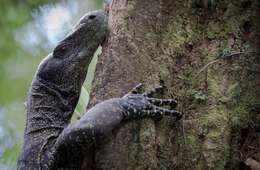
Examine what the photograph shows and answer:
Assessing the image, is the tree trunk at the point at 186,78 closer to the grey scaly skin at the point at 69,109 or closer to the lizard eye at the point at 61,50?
the grey scaly skin at the point at 69,109

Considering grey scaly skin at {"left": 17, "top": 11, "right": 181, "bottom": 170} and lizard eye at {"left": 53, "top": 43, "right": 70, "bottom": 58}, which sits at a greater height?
lizard eye at {"left": 53, "top": 43, "right": 70, "bottom": 58}

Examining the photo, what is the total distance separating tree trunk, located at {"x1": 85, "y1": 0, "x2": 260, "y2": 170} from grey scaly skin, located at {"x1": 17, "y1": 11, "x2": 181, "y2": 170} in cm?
10

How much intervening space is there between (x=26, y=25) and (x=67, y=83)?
245cm

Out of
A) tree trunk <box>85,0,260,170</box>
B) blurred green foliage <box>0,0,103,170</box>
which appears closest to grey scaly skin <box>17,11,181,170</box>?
tree trunk <box>85,0,260,170</box>

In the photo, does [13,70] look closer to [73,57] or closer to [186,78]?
[73,57]

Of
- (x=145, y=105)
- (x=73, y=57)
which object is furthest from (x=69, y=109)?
(x=145, y=105)

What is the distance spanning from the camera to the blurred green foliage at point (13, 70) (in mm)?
6410

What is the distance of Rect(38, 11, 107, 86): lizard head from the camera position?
4582 millimetres

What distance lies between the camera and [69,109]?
4.64m

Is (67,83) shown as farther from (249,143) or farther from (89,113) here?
(249,143)

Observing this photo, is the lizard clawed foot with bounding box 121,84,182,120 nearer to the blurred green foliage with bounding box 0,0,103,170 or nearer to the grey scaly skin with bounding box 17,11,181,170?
the grey scaly skin with bounding box 17,11,181,170

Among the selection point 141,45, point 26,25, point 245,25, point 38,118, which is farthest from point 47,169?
point 26,25

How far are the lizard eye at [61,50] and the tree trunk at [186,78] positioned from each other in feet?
1.75

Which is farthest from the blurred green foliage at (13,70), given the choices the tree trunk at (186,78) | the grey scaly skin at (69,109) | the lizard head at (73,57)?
the tree trunk at (186,78)
